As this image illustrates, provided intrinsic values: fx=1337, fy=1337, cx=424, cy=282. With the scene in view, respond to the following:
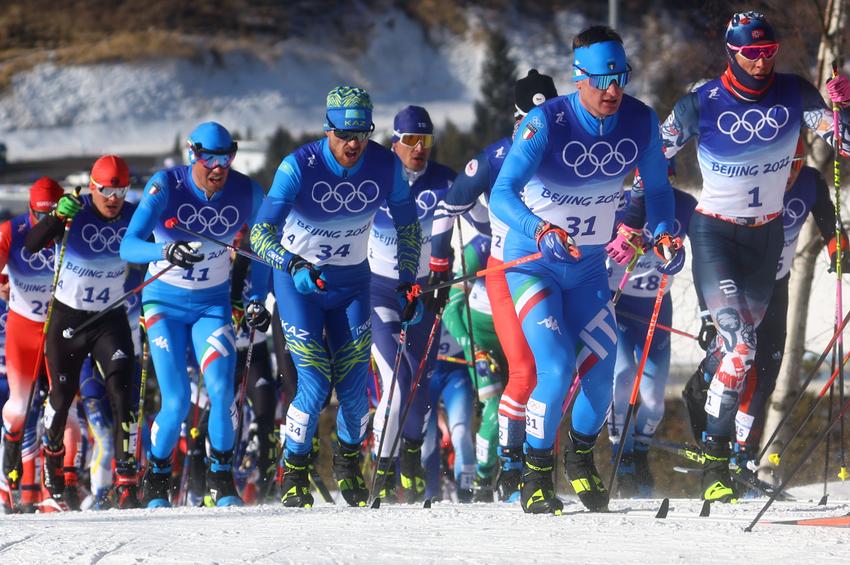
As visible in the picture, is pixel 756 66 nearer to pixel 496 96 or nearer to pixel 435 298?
pixel 435 298

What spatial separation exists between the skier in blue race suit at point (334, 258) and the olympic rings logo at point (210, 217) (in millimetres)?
753

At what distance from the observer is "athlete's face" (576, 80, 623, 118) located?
6562mm

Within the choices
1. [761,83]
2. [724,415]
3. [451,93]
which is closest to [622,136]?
[761,83]

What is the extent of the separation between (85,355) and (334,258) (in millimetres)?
2589

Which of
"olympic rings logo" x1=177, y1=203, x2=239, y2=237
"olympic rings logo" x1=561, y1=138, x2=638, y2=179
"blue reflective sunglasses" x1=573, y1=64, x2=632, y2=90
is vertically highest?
"blue reflective sunglasses" x1=573, y1=64, x2=632, y2=90

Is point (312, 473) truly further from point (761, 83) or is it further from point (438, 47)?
point (438, 47)

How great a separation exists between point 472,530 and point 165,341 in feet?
9.94

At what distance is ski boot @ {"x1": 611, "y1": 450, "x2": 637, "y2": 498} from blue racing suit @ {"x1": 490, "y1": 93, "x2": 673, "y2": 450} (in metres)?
2.15

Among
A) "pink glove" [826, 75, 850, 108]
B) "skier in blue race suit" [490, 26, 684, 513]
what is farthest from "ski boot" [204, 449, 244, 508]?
"pink glove" [826, 75, 850, 108]

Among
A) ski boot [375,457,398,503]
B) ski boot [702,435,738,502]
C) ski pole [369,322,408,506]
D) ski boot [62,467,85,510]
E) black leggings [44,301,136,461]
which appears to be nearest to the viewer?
ski boot [702,435,738,502]

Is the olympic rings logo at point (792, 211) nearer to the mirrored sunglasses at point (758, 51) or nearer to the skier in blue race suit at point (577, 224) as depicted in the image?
the mirrored sunglasses at point (758, 51)

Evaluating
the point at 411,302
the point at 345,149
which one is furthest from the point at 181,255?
the point at 411,302

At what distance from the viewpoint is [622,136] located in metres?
6.73

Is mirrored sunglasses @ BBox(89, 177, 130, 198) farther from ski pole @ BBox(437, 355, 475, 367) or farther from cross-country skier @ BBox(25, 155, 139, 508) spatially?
ski pole @ BBox(437, 355, 475, 367)
